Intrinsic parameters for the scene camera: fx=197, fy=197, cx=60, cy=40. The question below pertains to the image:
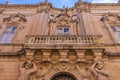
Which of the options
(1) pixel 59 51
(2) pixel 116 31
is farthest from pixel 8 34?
(2) pixel 116 31

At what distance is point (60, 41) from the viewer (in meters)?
12.1

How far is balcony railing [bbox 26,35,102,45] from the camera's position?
11.9 m

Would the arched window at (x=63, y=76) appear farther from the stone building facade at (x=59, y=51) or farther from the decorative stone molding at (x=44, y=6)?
the decorative stone molding at (x=44, y=6)

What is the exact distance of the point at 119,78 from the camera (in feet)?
35.6

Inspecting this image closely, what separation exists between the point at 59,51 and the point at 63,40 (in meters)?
1.00

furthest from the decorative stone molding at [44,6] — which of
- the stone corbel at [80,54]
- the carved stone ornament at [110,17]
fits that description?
the stone corbel at [80,54]

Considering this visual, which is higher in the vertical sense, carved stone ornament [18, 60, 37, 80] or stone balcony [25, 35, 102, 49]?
stone balcony [25, 35, 102, 49]

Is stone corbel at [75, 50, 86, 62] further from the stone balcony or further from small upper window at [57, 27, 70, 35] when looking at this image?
small upper window at [57, 27, 70, 35]

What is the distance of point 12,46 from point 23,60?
235 cm

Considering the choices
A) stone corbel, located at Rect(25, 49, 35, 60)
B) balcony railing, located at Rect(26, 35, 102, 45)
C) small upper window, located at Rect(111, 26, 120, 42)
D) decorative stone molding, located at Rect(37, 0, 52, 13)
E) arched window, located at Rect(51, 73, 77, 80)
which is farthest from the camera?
decorative stone molding, located at Rect(37, 0, 52, 13)

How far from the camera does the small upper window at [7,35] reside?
14.9 m

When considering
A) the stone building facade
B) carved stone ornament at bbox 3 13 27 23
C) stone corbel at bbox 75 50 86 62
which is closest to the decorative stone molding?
the stone building facade

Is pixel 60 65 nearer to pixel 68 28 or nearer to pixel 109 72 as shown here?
pixel 109 72

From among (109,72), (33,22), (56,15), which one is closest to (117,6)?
(56,15)
